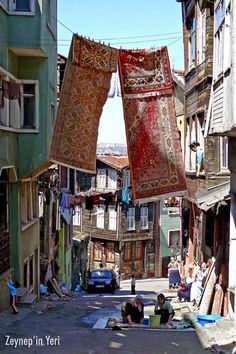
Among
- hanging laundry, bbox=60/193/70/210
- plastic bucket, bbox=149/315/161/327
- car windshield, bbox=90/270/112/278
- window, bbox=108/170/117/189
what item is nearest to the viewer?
plastic bucket, bbox=149/315/161/327

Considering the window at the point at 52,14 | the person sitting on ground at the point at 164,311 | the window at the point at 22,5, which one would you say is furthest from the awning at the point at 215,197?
the window at the point at 52,14

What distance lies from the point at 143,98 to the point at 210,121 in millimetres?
3007

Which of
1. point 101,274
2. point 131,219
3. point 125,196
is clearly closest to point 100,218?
point 131,219

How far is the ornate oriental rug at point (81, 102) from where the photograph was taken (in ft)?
41.8

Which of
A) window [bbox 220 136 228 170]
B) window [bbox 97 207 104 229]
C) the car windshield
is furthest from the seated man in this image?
window [bbox 97 207 104 229]

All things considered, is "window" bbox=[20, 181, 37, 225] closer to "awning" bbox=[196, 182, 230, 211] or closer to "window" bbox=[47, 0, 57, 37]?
"window" bbox=[47, 0, 57, 37]

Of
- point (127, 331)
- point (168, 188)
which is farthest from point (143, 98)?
point (127, 331)

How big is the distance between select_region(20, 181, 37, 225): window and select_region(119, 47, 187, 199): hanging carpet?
8.49m

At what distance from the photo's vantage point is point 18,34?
18.0 metres

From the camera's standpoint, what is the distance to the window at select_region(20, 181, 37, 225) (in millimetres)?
21438

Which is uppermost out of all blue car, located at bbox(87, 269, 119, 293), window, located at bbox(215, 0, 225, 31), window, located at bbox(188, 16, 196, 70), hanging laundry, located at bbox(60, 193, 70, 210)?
window, located at bbox(188, 16, 196, 70)

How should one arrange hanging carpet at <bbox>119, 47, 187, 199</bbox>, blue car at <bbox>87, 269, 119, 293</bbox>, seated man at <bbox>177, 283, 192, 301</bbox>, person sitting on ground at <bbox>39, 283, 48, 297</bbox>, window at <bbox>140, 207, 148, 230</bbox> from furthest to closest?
1. window at <bbox>140, 207, 148, 230</bbox>
2. blue car at <bbox>87, 269, 119, 293</bbox>
3. person sitting on ground at <bbox>39, 283, 48, 297</bbox>
4. seated man at <bbox>177, 283, 192, 301</bbox>
5. hanging carpet at <bbox>119, 47, 187, 199</bbox>

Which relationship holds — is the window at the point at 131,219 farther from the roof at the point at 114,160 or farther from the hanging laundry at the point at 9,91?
the hanging laundry at the point at 9,91

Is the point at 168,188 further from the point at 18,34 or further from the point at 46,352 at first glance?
the point at 18,34
